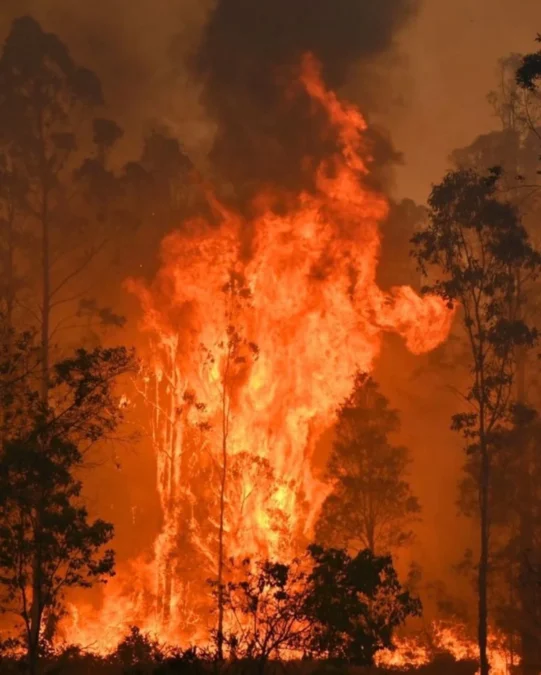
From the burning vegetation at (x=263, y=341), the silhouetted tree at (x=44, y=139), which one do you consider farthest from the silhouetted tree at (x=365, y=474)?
the silhouetted tree at (x=44, y=139)

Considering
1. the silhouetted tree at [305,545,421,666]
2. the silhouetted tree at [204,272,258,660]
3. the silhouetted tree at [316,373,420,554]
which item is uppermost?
the silhouetted tree at [204,272,258,660]

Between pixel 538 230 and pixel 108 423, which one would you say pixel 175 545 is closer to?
pixel 108 423

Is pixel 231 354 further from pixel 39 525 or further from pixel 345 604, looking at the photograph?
pixel 345 604

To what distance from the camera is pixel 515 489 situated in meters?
27.7

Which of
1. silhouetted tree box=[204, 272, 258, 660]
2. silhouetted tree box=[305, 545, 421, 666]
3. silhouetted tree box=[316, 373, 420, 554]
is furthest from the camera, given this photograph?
silhouetted tree box=[204, 272, 258, 660]

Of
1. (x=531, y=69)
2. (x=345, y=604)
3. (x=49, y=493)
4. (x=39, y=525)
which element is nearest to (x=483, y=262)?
(x=531, y=69)

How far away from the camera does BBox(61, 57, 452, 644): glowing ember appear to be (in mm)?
29297

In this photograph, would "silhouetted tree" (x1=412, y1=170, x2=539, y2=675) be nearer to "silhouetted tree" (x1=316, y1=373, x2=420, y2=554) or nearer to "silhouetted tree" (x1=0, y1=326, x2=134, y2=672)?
"silhouetted tree" (x1=316, y1=373, x2=420, y2=554)

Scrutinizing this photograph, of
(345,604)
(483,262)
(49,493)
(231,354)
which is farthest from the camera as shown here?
(231,354)

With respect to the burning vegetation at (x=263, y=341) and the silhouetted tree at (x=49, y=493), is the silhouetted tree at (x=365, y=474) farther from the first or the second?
the silhouetted tree at (x=49, y=493)

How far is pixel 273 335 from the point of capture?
30.4 meters

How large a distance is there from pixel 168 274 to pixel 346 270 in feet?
24.6

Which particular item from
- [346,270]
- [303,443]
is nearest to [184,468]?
[303,443]

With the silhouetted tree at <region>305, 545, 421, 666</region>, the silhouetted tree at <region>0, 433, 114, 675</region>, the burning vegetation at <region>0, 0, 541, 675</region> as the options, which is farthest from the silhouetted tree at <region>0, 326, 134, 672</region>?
the burning vegetation at <region>0, 0, 541, 675</region>
